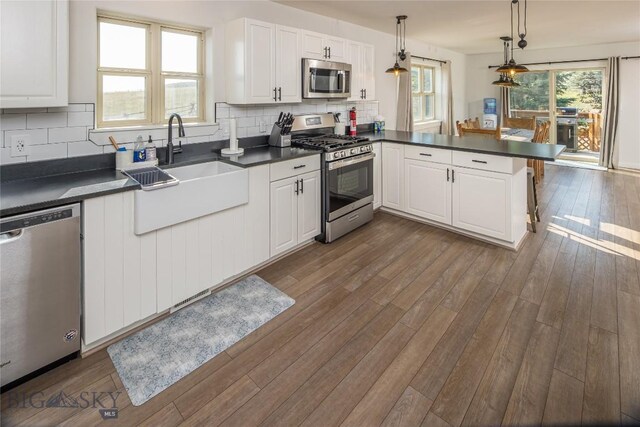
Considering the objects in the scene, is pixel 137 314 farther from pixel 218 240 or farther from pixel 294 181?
pixel 294 181

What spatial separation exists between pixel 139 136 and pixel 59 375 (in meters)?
1.64

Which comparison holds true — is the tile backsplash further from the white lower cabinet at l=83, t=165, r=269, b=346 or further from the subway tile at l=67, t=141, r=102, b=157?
the white lower cabinet at l=83, t=165, r=269, b=346

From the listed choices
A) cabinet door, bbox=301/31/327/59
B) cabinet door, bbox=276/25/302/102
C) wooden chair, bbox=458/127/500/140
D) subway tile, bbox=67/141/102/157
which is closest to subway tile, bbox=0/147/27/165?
subway tile, bbox=67/141/102/157

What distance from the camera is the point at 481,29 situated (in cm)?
531

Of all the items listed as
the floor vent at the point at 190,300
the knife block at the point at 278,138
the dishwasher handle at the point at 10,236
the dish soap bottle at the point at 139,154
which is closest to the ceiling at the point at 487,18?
the knife block at the point at 278,138

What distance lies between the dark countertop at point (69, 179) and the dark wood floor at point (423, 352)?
2.99 ft

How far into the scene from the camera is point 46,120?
2.28 m

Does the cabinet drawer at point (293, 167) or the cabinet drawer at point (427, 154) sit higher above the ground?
the cabinet drawer at point (427, 154)

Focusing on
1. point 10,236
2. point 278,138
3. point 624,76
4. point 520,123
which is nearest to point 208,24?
point 278,138

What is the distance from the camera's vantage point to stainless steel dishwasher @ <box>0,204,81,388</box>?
1616 millimetres

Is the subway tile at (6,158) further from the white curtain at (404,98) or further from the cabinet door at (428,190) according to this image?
the white curtain at (404,98)

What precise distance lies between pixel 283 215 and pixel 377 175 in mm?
1634

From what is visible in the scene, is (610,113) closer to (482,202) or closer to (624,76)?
(624,76)

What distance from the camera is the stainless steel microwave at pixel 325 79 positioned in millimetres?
3604
